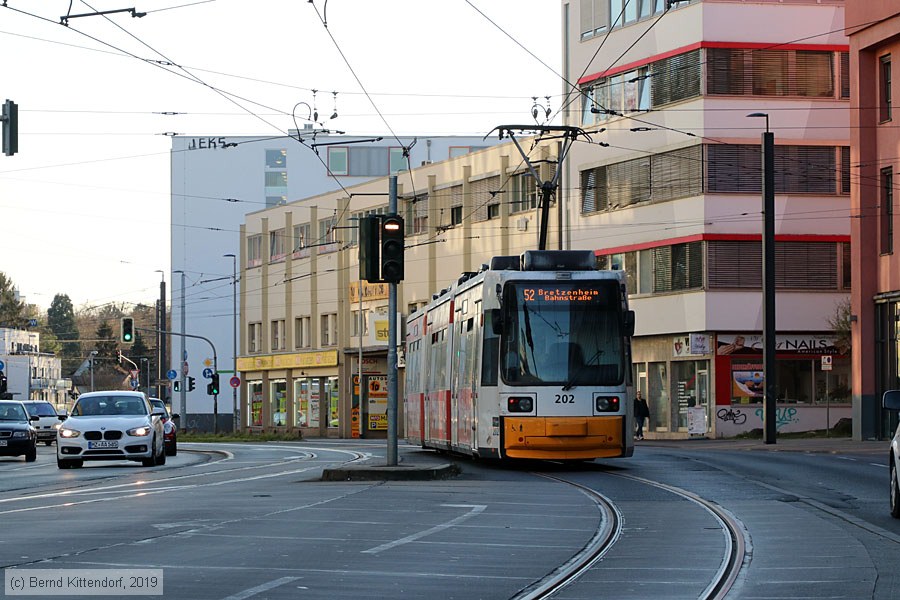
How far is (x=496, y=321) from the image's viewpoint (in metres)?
24.9

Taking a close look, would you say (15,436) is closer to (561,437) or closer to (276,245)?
(561,437)

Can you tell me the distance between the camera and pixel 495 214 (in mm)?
65750

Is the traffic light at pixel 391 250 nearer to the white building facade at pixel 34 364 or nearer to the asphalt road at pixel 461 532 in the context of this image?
the asphalt road at pixel 461 532

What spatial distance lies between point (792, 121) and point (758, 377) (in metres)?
8.90

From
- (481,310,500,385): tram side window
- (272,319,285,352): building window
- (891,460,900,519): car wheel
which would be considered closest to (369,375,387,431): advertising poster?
(272,319,285,352): building window

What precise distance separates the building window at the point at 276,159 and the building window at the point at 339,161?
7.39 meters

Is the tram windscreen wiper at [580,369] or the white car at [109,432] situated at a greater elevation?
the tram windscreen wiper at [580,369]

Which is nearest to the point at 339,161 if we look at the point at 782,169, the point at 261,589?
the point at 782,169

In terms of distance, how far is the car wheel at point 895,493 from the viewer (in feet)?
52.3

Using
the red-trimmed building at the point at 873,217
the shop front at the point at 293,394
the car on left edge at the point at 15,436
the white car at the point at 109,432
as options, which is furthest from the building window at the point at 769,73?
the shop front at the point at 293,394

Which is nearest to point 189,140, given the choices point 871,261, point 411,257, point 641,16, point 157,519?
point 411,257

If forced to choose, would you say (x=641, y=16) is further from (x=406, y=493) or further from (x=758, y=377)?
(x=406, y=493)

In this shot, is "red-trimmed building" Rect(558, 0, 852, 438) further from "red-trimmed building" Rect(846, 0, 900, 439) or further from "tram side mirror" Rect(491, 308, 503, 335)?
"tram side mirror" Rect(491, 308, 503, 335)

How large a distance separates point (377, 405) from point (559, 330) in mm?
49478
